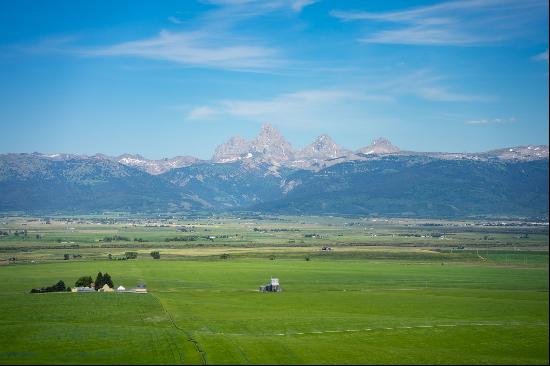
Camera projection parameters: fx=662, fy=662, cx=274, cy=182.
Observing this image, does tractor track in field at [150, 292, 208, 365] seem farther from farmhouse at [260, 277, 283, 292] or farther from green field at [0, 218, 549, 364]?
farmhouse at [260, 277, 283, 292]

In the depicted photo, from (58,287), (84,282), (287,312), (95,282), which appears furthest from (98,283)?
(287,312)

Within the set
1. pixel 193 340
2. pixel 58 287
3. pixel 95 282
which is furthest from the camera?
pixel 95 282

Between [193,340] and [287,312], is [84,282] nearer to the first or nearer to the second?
[287,312]

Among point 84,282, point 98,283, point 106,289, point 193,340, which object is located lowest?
point 106,289

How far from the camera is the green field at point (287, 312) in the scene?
53250mm

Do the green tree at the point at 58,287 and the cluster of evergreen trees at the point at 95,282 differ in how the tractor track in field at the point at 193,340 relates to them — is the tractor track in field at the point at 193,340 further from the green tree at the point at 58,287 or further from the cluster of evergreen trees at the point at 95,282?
the cluster of evergreen trees at the point at 95,282

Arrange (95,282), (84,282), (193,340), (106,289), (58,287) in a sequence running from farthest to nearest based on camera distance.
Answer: (95,282), (84,282), (106,289), (58,287), (193,340)

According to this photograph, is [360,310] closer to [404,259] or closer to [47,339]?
[47,339]

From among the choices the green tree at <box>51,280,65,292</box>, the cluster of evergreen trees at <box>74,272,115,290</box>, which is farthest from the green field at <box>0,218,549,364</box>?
the green tree at <box>51,280,65,292</box>

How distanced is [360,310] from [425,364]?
32.3 meters

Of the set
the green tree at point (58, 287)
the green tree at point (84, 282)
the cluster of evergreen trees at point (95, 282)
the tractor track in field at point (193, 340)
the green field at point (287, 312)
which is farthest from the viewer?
the cluster of evergreen trees at point (95, 282)

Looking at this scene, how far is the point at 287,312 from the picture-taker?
258 ft

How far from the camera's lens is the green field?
175ft

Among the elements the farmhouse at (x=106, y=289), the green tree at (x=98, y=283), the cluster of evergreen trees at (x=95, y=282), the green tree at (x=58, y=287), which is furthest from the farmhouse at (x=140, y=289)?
the green tree at (x=58, y=287)
